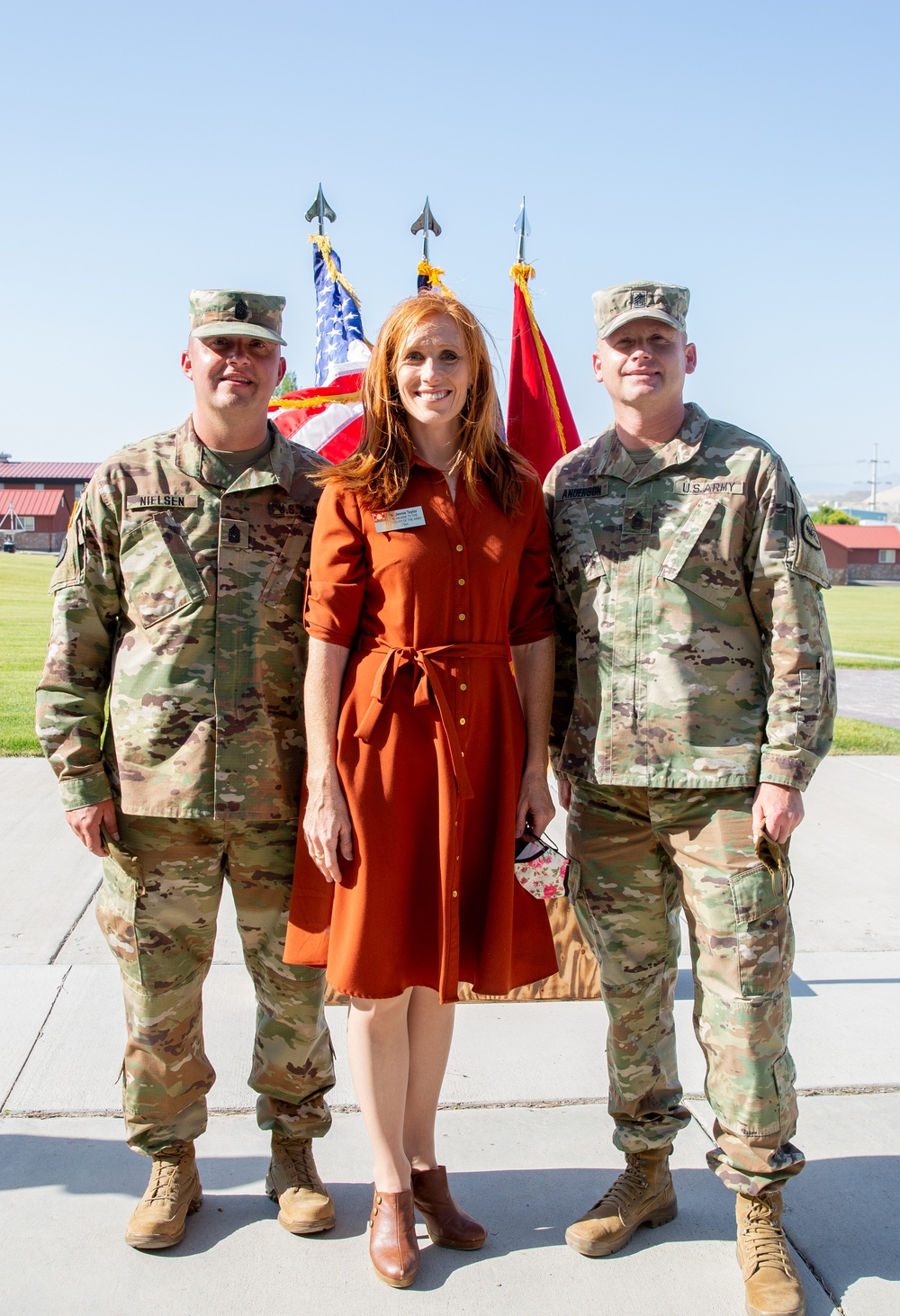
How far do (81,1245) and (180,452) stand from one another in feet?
6.16

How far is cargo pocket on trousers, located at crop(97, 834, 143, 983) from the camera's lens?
2.59m

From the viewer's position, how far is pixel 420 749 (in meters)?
2.41

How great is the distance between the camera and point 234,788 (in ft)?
8.39

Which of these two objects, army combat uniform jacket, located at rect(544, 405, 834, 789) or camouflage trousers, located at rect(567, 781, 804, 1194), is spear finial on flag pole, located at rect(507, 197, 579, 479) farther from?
camouflage trousers, located at rect(567, 781, 804, 1194)

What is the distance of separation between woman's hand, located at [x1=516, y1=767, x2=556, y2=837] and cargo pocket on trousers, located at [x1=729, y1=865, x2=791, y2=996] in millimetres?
449

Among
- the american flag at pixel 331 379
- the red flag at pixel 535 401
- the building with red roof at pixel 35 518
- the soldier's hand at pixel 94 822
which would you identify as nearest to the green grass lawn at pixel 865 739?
the red flag at pixel 535 401

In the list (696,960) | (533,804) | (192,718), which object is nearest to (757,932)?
(696,960)

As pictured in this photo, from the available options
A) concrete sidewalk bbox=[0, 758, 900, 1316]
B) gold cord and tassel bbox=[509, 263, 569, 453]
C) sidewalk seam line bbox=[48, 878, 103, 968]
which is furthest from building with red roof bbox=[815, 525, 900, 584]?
concrete sidewalk bbox=[0, 758, 900, 1316]

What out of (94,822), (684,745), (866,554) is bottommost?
(866,554)

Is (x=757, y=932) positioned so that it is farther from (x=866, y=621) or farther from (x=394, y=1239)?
(x=866, y=621)

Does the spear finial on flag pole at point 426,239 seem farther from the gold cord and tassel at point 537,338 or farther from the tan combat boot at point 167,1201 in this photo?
the tan combat boot at point 167,1201

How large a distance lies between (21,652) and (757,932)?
45.0 ft

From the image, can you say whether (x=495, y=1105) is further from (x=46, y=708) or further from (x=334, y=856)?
(x=46, y=708)

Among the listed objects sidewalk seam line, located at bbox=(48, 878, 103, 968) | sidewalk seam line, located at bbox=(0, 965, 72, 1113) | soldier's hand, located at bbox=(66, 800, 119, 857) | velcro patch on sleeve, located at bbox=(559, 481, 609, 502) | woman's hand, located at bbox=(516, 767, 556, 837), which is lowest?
sidewalk seam line, located at bbox=(48, 878, 103, 968)
